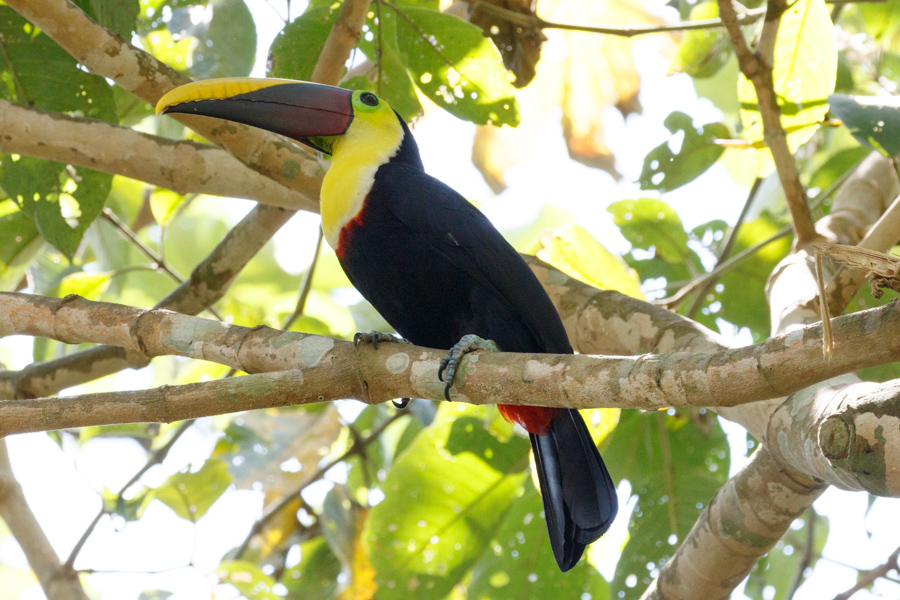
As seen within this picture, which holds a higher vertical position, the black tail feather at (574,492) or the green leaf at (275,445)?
the green leaf at (275,445)

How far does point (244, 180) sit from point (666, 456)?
2.01 m

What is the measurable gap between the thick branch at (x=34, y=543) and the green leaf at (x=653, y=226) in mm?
2686

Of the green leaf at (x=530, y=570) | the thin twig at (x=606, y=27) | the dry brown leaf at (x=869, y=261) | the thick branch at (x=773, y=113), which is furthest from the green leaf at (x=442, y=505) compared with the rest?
the dry brown leaf at (x=869, y=261)

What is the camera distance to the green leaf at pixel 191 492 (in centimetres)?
350

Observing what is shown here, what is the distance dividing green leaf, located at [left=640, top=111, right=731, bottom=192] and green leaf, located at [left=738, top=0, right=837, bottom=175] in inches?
15.7

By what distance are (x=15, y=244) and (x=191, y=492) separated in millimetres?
1268

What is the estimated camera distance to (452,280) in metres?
2.53

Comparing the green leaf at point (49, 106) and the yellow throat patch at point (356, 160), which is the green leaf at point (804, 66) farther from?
the green leaf at point (49, 106)

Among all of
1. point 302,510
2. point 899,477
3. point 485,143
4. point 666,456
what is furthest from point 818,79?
point 302,510

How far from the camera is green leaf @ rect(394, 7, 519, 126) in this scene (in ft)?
9.37

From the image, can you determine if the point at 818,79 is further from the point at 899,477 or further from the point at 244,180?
the point at 244,180

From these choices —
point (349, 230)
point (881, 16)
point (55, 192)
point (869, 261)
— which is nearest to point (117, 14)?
point (55, 192)

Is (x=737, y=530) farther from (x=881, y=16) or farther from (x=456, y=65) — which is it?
(x=881, y=16)

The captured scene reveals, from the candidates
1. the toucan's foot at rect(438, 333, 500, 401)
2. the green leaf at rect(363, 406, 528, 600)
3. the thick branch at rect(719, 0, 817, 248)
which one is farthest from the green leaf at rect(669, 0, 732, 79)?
the toucan's foot at rect(438, 333, 500, 401)
